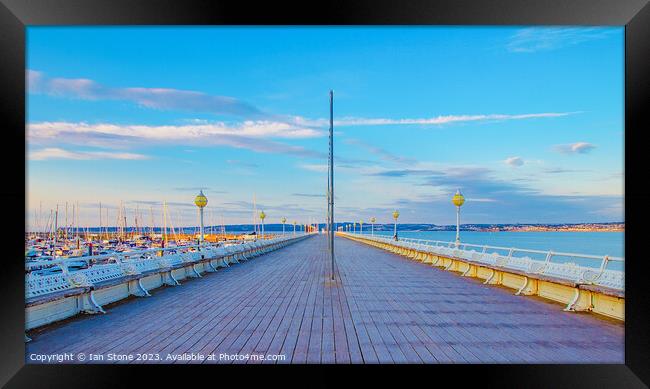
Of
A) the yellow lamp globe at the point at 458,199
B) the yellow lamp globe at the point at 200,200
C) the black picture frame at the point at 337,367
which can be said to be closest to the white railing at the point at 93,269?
the black picture frame at the point at 337,367

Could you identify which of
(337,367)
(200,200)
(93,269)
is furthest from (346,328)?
(200,200)

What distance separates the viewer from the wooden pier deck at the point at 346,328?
5.54 meters

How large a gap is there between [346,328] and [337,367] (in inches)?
65.8

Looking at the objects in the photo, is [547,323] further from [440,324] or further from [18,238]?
[18,238]

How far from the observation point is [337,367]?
16.6ft

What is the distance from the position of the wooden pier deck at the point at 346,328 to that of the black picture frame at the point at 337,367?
281mm

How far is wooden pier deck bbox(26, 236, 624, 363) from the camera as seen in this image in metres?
5.54

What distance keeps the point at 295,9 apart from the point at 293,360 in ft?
13.5

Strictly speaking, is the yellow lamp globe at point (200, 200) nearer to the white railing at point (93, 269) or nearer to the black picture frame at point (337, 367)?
the white railing at point (93, 269)

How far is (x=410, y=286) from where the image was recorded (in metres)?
11.5

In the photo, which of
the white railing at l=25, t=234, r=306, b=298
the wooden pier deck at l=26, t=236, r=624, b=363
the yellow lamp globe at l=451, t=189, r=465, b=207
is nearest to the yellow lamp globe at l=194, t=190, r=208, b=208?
the white railing at l=25, t=234, r=306, b=298

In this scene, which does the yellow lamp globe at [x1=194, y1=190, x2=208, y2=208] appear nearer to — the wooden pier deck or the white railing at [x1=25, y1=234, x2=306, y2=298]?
the white railing at [x1=25, y1=234, x2=306, y2=298]

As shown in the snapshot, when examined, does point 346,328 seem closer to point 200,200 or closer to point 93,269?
point 93,269

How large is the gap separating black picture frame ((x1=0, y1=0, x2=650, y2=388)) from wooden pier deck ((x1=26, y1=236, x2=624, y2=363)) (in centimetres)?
28
